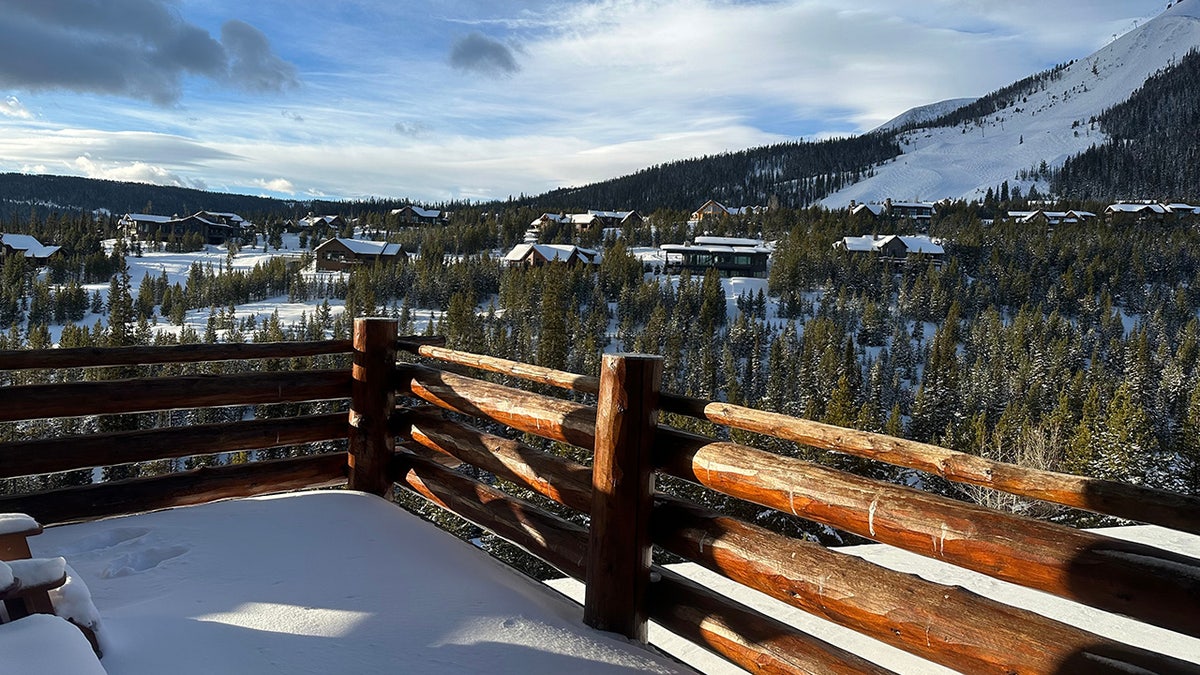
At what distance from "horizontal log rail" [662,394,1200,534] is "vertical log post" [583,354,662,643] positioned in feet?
0.59

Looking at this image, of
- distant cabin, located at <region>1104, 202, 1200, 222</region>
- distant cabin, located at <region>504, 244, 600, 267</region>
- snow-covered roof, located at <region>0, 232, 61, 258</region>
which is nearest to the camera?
distant cabin, located at <region>504, 244, 600, 267</region>

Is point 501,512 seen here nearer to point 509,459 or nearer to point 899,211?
point 509,459

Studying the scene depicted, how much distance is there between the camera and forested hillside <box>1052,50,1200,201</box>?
163 m

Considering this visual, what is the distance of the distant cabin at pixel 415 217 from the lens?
164500 millimetres

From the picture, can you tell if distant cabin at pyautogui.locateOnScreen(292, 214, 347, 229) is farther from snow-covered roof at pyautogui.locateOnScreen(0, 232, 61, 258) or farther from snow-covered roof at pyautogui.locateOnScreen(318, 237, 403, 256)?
snow-covered roof at pyautogui.locateOnScreen(0, 232, 61, 258)

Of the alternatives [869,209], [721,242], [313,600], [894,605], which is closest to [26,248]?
[721,242]

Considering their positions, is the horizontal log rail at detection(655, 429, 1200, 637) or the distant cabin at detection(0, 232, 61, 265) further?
the distant cabin at detection(0, 232, 61, 265)

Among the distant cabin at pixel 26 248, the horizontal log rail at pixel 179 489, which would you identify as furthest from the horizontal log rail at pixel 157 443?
the distant cabin at pixel 26 248

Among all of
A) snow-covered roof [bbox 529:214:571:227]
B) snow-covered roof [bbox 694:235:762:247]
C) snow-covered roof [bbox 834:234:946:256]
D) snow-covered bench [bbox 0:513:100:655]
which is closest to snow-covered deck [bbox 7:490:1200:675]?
snow-covered bench [bbox 0:513:100:655]

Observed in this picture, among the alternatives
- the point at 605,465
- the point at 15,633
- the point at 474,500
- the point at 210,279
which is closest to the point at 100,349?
the point at 474,500

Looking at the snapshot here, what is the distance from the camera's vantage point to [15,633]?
2.17 m

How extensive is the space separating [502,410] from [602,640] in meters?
1.60

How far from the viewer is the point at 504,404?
4.61 metres

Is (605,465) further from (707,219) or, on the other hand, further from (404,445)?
(707,219)
